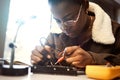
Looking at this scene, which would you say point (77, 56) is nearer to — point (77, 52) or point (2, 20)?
point (77, 52)

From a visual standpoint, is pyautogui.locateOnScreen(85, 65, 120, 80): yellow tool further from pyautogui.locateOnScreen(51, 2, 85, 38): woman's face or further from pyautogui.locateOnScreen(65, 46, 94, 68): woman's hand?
pyautogui.locateOnScreen(51, 2, 85, 38): woman's face

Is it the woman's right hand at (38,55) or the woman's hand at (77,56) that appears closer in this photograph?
the woman's hand at (77,56)

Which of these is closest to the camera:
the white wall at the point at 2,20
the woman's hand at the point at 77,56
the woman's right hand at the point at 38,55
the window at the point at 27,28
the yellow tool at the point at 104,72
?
the yellow tool at the point at 104,72

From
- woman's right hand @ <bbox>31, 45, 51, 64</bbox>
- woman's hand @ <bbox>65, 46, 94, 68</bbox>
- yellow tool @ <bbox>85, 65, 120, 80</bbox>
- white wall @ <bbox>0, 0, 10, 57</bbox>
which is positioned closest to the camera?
yellow tool @ <bbox>85, 65, 120, 80</bbox>

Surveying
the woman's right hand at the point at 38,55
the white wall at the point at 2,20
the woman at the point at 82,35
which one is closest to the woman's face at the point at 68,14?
the woman at the point at 82,35

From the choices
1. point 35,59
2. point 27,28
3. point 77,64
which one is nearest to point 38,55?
point 35,59

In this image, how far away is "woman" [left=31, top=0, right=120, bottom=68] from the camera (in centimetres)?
82

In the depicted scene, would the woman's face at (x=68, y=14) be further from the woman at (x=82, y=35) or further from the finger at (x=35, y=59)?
the finger at (x=35, y=59)

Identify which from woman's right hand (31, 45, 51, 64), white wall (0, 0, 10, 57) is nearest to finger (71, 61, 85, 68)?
woman's right hand (31, 45, 51, 64)

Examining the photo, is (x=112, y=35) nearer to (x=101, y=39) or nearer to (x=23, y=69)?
(x=101, y=39)

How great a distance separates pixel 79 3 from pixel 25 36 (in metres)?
0.59

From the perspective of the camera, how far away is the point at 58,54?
856 millimetres

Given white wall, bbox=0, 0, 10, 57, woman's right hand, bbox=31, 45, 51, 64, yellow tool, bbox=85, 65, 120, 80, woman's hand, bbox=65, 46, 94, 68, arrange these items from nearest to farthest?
yellow tool, bbox=85, 65, 120, 80 → woman's hand, bbox=65, 46, 94, 68 → woman's right hand, bbox=31, 45, 51, 64 → white wall, bbox=0, 0, 10, 57

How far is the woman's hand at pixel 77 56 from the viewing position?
0.78m
